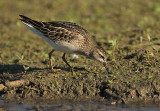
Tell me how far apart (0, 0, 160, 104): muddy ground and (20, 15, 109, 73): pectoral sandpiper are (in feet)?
1.77

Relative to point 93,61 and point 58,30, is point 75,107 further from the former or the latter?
point 93,61

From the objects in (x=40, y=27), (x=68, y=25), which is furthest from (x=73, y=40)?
(x=40, y=27)

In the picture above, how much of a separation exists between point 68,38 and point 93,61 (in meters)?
1.75

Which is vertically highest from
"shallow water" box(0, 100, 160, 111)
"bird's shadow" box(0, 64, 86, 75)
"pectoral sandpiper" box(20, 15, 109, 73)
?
"pectoral sandpiper" box(20, 15, 109, 73)

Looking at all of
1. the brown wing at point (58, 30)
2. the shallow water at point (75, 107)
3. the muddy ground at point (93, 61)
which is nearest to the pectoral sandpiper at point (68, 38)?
the brown wing at point (58, 30)

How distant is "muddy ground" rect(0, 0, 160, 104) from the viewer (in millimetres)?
9233

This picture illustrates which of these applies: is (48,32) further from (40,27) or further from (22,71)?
(22,71)

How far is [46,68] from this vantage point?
10820 millimetres

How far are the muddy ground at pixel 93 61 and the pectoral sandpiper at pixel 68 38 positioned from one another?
541mm

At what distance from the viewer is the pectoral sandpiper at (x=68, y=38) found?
10048mm

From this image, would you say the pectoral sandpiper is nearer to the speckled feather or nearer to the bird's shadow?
the speckled feather

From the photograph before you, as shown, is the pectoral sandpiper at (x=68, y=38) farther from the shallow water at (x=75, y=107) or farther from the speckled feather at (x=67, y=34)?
the shallow water at (x=75, y=107)

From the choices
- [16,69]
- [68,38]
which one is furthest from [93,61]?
[16,69]

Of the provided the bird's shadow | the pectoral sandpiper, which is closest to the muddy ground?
the bird's shadow
